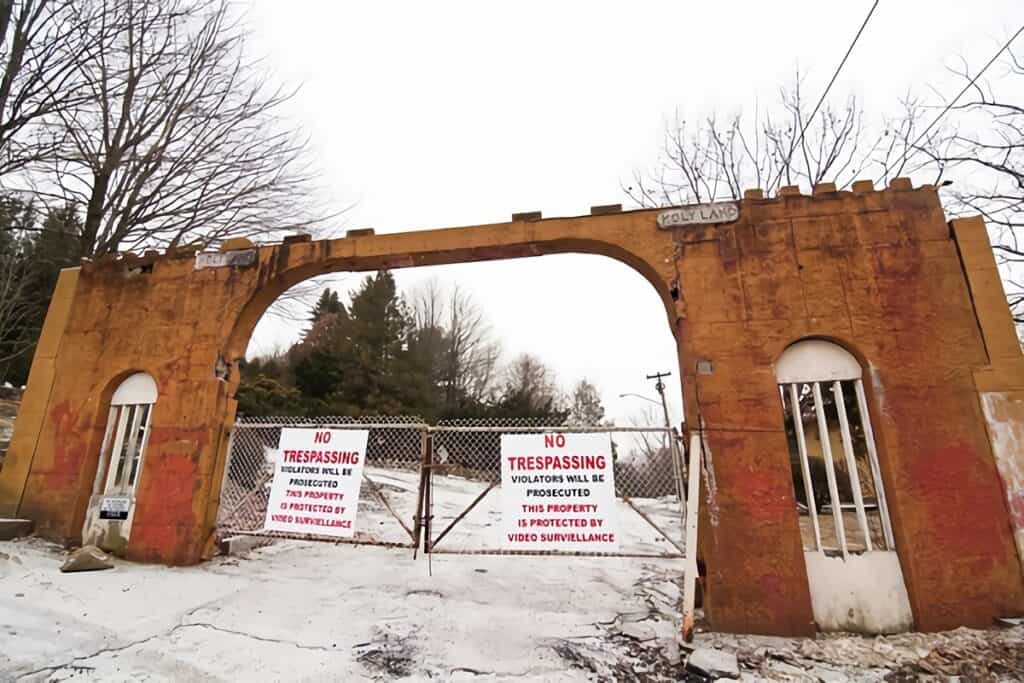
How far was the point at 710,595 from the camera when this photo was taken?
15.1ft

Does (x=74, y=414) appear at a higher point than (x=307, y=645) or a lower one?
higher

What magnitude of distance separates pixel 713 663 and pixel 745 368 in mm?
2752

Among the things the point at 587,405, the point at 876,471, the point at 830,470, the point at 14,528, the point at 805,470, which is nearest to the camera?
the point at 830,470

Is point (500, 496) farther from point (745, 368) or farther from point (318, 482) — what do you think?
point (745, 368)

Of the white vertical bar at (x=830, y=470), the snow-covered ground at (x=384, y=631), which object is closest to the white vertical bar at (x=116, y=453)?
the snow-covered ground at (x=384, y=631)

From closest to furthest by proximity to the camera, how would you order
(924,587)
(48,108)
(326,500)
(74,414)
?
(924,587) < (326,500) < (74,414) < (48,108)

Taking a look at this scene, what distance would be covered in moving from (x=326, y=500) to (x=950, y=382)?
7.02 m

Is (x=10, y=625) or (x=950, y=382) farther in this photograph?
(x=950, y=382)

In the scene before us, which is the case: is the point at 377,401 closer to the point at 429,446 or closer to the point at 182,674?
the point at 429,446

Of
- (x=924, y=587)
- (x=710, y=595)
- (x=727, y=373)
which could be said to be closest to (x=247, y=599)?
(x=710, y=595)

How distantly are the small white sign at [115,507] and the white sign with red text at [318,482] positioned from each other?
2057mm

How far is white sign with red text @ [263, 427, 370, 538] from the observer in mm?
6051

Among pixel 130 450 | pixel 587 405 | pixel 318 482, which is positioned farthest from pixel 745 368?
pixel 587 405

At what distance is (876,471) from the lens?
4855 mm
